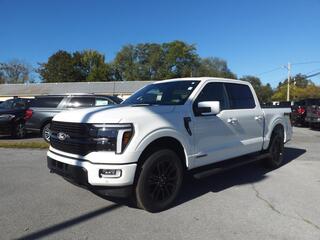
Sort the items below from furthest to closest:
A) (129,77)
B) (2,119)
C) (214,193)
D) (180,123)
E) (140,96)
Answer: (129,77)
(2,119)
(140,96)
(214,193)
(180,123)

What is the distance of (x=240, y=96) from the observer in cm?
703

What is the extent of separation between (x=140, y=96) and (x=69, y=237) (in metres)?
3.12

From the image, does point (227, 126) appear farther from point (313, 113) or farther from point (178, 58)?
point (178, 58)

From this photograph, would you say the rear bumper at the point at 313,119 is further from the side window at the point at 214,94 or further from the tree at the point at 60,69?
the tree at the point at 60,69

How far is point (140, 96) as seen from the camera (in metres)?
6.61

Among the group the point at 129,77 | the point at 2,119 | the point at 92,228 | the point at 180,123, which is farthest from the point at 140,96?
the point at 129,77

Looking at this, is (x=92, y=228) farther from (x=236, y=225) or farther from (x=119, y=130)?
(x=236, y=225)

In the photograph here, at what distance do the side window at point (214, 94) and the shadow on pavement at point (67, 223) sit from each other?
6.94 ft

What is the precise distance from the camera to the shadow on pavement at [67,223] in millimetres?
4207

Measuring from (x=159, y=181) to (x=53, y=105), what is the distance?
8.88 m

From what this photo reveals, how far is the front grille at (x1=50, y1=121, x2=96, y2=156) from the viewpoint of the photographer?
15.6ft

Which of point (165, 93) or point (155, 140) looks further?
point (165, 93)

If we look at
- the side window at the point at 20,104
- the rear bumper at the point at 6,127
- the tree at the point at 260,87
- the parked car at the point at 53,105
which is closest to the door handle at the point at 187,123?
the parked car at the point at 53,105

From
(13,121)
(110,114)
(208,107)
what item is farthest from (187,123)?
(13,121)
